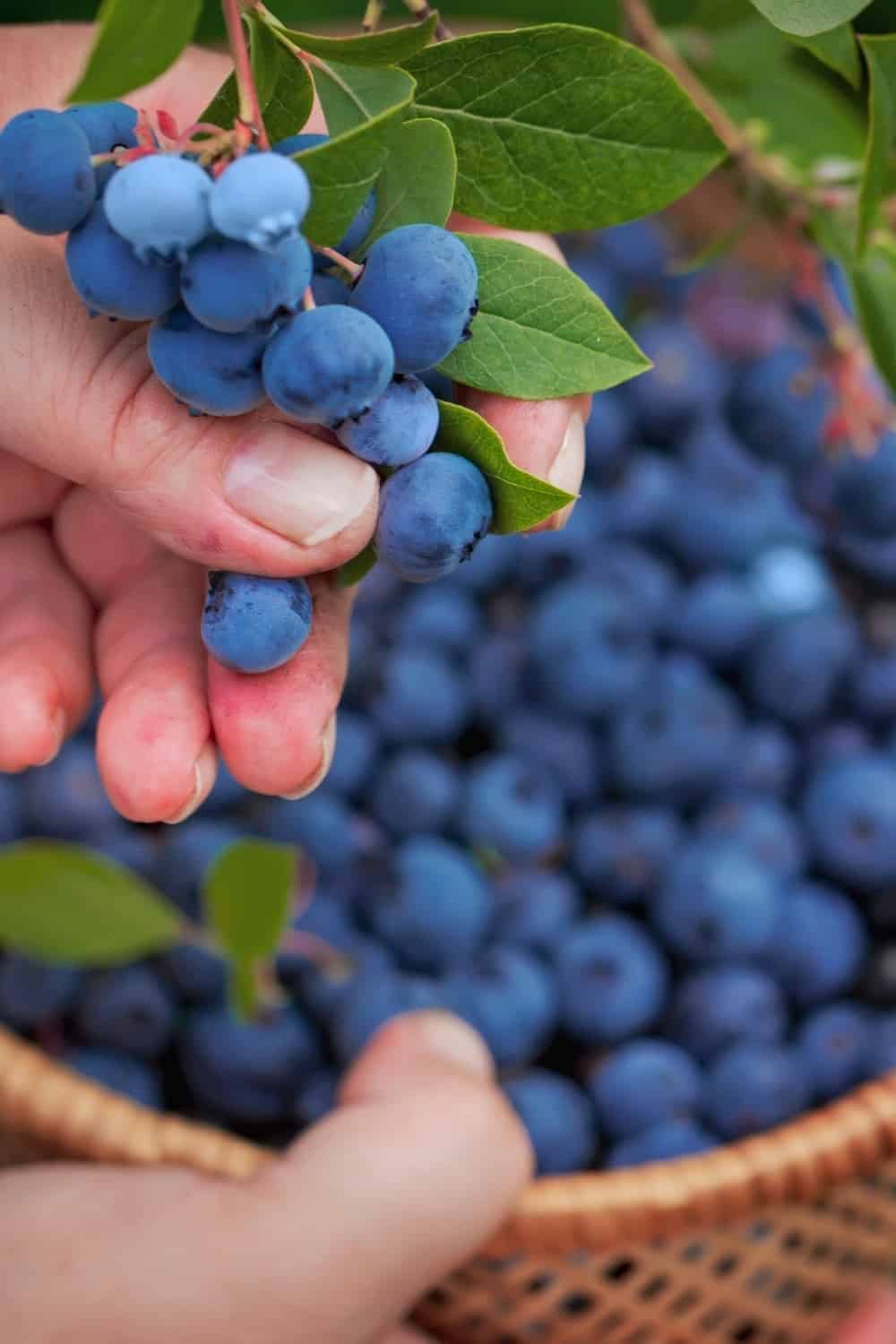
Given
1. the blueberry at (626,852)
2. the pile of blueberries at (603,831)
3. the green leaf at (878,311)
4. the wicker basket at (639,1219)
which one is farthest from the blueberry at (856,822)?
the green leaf at (878,311)

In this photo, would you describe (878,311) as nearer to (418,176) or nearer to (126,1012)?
(418,176)

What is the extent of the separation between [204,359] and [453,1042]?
0.64 m

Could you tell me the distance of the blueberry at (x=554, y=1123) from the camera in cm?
98

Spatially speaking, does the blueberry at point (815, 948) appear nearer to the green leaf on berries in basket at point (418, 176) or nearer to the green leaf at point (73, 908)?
the green leaf at point (73, 908)

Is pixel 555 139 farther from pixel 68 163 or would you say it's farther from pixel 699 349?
pixel 699 349

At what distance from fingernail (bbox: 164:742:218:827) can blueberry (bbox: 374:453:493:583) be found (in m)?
0.15

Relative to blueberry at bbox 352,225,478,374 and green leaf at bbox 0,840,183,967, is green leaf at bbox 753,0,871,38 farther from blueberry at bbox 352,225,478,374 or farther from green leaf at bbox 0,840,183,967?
green leaf at bbox 0,840,183,967

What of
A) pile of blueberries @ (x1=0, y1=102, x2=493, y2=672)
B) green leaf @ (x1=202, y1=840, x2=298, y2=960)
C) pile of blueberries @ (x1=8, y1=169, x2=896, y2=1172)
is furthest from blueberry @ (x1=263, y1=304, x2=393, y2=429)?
pile of blueberries @ (x1=8, y1=169, x2=896, y2=1172)

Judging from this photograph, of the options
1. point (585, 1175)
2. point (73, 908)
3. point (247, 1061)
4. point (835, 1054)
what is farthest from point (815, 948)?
point (73, 908)

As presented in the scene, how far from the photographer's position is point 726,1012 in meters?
1.04

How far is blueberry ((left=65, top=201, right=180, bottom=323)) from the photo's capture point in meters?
0.38

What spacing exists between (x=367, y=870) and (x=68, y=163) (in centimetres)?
77

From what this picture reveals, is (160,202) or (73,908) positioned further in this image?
(73,908)

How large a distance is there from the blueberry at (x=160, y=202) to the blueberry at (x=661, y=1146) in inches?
30.6
